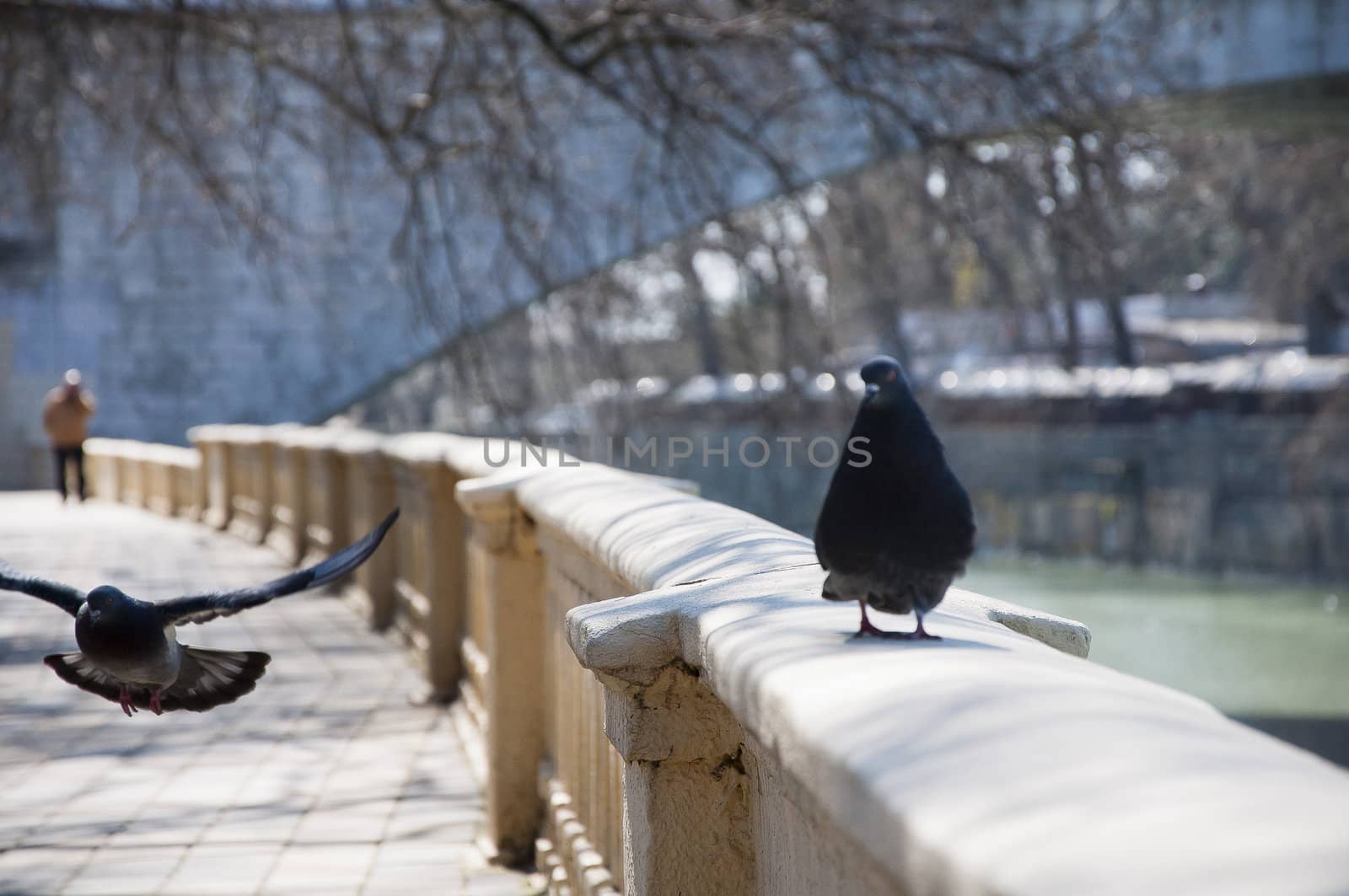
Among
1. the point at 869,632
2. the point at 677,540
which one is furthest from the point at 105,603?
the point at 869,632

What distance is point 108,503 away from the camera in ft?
70.3

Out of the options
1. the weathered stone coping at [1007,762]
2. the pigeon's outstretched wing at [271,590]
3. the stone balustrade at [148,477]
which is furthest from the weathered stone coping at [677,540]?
the stone balustrade at [148,477]

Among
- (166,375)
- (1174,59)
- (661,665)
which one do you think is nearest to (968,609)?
(661,665)

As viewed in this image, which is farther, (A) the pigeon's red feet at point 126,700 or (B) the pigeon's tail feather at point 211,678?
(B) the pigeon's tail feather at point 211,678

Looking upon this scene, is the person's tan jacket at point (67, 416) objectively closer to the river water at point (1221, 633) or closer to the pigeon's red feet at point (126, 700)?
the river water at point (1221, 633)

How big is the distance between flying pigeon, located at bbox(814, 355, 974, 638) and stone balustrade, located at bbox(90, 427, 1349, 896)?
0.23 feet

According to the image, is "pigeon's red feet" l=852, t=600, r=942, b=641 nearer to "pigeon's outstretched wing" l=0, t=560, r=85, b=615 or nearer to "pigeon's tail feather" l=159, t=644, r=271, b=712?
"pigeon's tail feather" l=159, t=644, r=271, b=712

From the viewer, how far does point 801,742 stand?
147 cm

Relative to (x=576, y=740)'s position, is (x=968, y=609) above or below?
above

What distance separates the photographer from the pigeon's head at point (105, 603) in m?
2.32

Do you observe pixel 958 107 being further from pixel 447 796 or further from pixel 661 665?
pixel 661 665

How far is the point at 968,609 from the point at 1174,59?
12.2m

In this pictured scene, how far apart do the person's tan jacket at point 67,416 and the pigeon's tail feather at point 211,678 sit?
57.4 ft

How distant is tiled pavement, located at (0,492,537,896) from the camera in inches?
177
